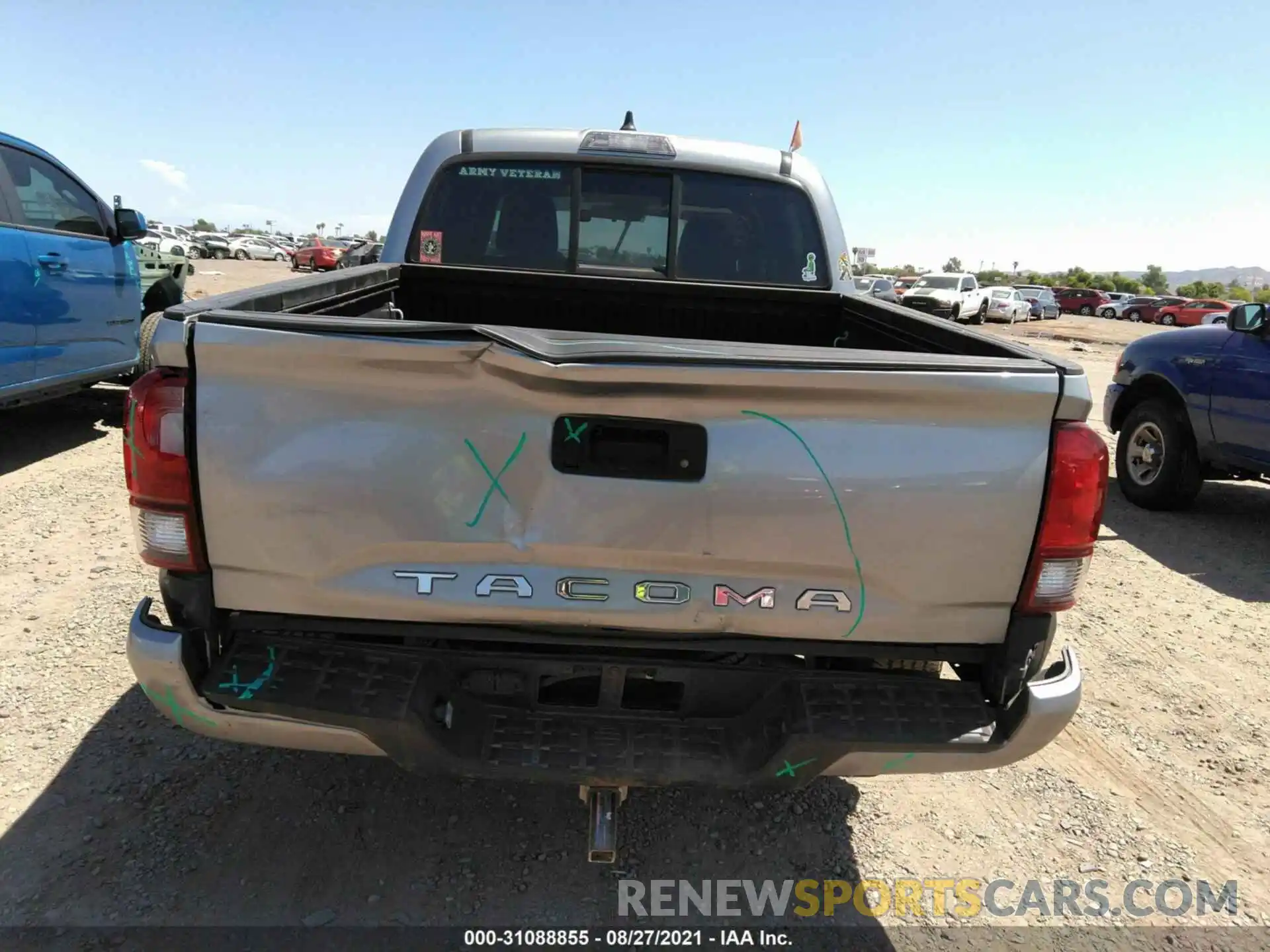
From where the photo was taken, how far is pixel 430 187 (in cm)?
395

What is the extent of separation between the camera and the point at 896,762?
2008 mm

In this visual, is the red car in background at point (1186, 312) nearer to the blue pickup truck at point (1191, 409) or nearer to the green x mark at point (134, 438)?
the blue pickup truck at point (1191, 409)

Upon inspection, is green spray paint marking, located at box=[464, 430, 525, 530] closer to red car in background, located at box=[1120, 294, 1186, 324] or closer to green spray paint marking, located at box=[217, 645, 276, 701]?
green spray paint marking, located at box=[217, 645, 276, 701]

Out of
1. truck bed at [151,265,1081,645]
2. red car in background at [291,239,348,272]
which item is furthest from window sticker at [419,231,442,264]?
red car in background at [291,239,348,272]

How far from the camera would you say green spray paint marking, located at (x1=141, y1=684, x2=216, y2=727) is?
1938 millimetres

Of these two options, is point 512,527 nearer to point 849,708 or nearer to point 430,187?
point 849,708

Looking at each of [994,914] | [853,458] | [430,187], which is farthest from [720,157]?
[994,914]

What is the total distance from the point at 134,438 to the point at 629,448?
3.66ft

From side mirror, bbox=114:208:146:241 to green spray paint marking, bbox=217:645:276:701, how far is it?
19.3 feet

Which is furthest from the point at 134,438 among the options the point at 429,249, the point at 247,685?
the point at 429,249

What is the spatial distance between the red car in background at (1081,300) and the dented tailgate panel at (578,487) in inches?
2202

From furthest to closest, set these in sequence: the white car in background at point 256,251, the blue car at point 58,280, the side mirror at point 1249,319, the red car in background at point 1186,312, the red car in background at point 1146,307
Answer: the white car in background at point 256,251 → the red car in background at point 1146,307 → the red car in background at point 1186,312 → the side mirror at point 1249,319 → the blue car at point 58,280

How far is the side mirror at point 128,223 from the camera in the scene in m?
6.46

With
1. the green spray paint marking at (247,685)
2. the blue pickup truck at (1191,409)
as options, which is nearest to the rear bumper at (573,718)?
the green spray paint marking at (247,685)
